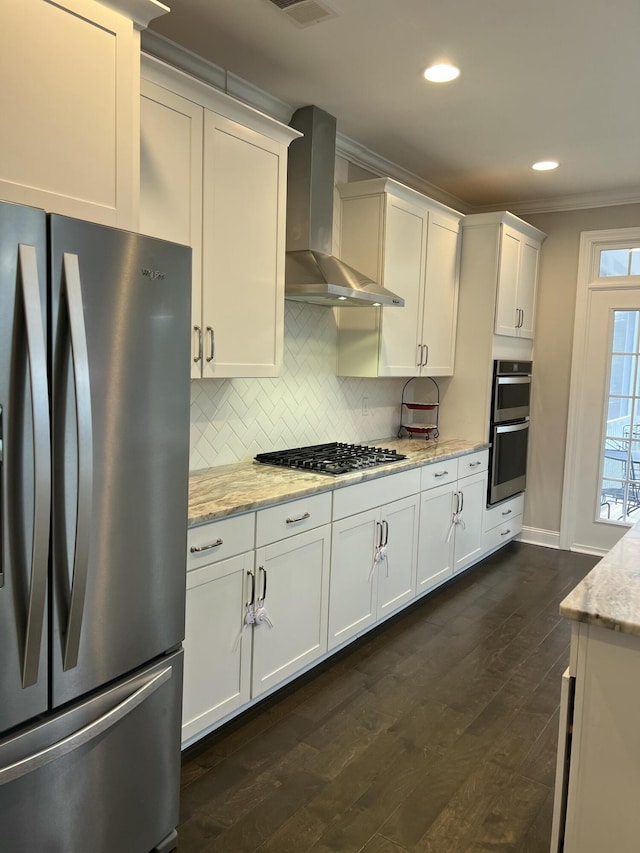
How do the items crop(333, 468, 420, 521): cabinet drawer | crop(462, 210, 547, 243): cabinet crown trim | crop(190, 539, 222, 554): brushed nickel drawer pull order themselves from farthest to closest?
1. crop(462, 210, 547, 243): cabinet crown trim
2. crop(333, 468, 420, 521): cabinet drawer
3. crop(190, 539, 222, 554): brushed nickel drawer pull

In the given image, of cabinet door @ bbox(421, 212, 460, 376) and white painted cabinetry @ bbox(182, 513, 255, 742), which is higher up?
cabinet door @ bbox(421, 212, 460, 376)

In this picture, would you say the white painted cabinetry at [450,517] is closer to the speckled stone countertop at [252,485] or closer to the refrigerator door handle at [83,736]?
the speckled stone countertop at [252,485]

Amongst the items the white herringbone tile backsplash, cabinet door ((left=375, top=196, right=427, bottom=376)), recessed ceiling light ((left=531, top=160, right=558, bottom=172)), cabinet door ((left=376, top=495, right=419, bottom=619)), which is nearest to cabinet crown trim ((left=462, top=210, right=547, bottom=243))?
recessed ceiling light ((left=531, top=160, right=558, bottom=172))

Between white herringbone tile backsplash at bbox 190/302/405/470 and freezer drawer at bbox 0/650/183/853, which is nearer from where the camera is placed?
freezer drawer at bbox 0/650/183/853

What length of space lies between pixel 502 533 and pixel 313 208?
115 inches

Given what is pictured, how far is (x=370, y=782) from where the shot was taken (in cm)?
225

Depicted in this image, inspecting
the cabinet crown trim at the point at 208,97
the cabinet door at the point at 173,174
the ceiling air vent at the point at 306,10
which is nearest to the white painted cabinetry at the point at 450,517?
the cabinet door at the point at 173,174

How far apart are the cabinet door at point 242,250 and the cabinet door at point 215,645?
79 centimetres

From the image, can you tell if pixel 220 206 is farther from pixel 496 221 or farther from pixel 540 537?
pixel 540 537

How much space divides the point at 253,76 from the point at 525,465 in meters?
3.51

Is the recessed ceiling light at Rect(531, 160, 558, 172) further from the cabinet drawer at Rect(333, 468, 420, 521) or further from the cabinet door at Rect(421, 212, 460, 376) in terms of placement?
the cabinet drawer at Rect(333, 468, 420, 521)

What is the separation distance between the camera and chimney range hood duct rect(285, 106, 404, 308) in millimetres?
3131

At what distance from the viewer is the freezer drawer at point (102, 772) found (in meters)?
1.46

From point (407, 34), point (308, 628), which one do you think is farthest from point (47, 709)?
point (407, 34)
